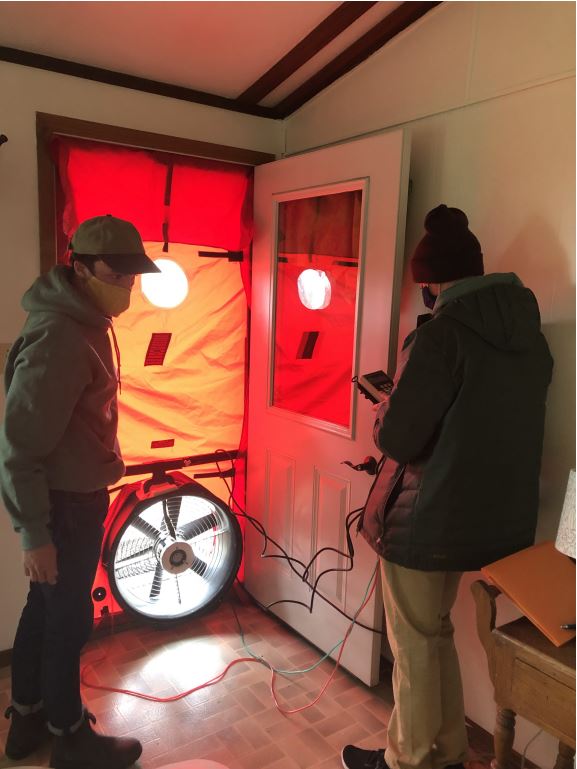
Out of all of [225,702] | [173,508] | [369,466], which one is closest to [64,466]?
[173,508]

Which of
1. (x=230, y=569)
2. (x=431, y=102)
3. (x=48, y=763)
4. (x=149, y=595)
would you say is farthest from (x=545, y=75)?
(x=48, y=763)

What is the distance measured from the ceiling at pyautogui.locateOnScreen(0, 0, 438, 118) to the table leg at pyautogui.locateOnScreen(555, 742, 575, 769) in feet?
7.13

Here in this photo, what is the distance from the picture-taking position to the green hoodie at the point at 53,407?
151cm

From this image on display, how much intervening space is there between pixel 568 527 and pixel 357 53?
172 centimetres

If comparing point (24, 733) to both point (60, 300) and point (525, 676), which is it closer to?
point (60, 300)

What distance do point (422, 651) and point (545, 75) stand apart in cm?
158

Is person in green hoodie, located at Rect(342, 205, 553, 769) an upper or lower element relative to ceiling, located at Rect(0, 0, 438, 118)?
lower

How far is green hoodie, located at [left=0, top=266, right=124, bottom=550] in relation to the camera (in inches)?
59.3

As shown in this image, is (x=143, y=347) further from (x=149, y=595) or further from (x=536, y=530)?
(x=536, y=530)

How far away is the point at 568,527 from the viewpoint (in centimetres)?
131

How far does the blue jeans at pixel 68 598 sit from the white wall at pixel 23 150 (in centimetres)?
54

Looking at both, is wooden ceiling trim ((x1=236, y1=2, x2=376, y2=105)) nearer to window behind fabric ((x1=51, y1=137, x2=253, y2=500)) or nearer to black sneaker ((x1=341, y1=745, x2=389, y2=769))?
window behind fabric ((x1=51, y1=137, x2=253, y2=500))

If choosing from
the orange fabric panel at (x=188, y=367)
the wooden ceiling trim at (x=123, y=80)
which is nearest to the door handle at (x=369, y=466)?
the orange fabric panel at (x=188, y=367)

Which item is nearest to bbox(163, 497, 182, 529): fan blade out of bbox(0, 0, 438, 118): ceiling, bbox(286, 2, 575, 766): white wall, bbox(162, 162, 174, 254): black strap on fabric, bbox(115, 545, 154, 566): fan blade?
bbox(115, 545, 154, 566): fan blade
